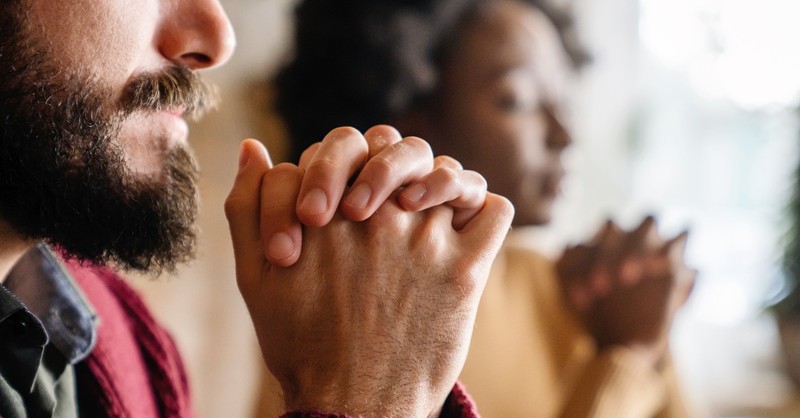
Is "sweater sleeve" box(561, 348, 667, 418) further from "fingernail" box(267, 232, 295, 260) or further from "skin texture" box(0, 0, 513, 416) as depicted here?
"fingernail" box(267, 232, 295, 260)

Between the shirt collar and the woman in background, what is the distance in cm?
43

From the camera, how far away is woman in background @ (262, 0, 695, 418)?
1.08 meters

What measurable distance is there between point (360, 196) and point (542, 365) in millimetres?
761

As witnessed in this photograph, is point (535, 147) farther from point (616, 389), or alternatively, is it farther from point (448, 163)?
point (448, 163)

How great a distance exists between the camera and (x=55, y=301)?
0.73 meters

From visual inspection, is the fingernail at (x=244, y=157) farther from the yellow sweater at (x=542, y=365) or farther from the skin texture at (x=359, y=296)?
the yellow sweater at (x=542, y=365)

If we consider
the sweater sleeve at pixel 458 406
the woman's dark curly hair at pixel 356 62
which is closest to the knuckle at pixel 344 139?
the sweater sleeve at pixel 458 406

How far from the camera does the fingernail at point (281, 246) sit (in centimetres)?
54

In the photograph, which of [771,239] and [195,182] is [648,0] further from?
[195,182]

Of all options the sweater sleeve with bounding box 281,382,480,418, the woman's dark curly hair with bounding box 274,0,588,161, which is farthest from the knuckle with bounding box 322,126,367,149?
the woman's dark curly hair with bounding box 274,0,588,161

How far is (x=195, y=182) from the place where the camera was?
2.21ft

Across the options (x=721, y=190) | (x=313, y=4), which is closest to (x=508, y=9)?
(x=313, y=4)

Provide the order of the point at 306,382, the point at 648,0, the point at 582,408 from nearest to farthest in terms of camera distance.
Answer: the point at 306,382 < the point at 582,408 < the point at 648,0

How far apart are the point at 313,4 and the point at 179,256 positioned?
57 centimetres
